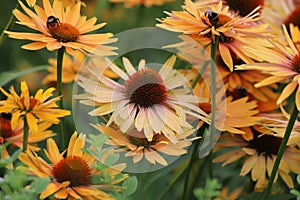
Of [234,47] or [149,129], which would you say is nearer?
[149,129]

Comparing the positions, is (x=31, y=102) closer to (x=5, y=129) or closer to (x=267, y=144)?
(x=5, y=129)

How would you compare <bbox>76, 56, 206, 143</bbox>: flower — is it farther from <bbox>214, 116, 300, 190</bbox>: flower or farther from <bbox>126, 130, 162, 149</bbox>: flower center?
<bbox>214, 116, 300, 190</bbox>: flower

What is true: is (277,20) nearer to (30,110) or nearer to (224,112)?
(224,112)

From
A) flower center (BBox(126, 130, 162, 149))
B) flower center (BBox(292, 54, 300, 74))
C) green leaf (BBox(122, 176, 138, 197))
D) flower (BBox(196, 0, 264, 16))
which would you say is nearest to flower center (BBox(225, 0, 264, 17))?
flower (BBox(196, 0, 264, 16))

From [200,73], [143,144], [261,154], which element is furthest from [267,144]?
[143,144]

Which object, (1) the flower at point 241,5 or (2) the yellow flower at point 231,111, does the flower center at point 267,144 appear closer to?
(2) the yellow flower at point 231,111

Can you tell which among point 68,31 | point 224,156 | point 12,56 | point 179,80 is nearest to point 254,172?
point 224,156

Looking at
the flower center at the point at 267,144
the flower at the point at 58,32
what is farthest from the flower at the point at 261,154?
the flower at the point at 58,32
